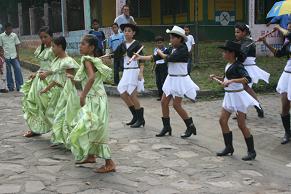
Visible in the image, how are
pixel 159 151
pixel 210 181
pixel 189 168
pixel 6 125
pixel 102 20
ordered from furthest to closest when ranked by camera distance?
pixel 102 20
pixel 6 125
pixel 159 151
pixel 189 168
pixel 210 181

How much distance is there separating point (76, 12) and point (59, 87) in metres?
15.8

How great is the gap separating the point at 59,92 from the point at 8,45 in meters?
6.52

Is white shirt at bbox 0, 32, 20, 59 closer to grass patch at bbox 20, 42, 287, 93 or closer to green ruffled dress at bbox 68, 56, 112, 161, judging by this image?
grass patch at bbox 20, 42, 287, 93

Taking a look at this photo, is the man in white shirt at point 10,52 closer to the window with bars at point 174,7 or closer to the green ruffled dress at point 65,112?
the green ruffled dress at point 65,112

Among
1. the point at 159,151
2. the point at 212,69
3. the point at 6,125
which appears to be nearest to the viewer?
A: the point at 159,151

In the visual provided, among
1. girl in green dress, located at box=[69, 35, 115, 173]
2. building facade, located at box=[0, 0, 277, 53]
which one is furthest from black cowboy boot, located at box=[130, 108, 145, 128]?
building facade, located at box=[0, 0, 277, 53]

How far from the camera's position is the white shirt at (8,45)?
13.2 meters

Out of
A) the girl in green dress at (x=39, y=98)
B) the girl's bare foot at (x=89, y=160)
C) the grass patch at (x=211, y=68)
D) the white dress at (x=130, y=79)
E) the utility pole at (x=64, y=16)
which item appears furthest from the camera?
the utility pole at (x=64, y=16)

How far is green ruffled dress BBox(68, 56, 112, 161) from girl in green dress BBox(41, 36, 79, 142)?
2.85ft


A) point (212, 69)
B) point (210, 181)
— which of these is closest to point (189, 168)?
point (210, 181)

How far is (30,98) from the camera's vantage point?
756 centimetres

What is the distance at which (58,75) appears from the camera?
716 cm

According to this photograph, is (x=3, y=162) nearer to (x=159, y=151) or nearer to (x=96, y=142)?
(x=96, y=142)

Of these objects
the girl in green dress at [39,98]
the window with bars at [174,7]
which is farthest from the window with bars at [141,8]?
the girl in green dress at [39,98]
